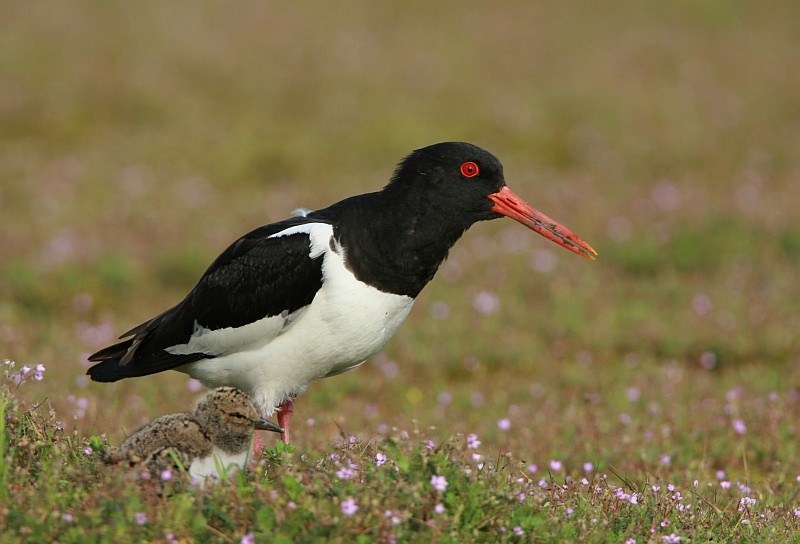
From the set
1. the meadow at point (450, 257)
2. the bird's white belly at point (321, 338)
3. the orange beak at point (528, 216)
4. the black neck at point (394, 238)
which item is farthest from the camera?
the orange beak at point (528, 216)

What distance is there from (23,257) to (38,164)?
362 centimetres

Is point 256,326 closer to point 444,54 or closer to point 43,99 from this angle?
point 43,99

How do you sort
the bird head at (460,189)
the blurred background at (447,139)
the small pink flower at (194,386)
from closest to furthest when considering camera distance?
the bird head at (460,189) → the small pink flower at (194,386) → the blurred background at (447,139)

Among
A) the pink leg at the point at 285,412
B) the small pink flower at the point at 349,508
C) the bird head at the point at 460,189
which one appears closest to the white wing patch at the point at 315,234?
the bird head at the point at 460,189

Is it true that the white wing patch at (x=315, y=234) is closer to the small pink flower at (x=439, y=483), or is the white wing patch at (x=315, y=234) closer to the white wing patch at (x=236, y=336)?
the white wing patch at (x=236, y=336)

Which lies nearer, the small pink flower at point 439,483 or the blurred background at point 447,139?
the small pink flower at point 439,483

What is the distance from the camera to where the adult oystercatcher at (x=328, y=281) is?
5473 mm

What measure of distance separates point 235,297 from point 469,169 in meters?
1.62

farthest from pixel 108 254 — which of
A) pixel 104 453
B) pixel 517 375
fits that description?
pixel 104 453

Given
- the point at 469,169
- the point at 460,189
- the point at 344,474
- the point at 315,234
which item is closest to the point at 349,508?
the point at 344,474

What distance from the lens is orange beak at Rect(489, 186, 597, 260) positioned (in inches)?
231

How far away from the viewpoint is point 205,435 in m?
4.54

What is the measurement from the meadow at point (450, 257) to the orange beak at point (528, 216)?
53.3 inches

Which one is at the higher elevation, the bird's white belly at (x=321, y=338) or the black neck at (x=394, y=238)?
the black neck at (x=394, y=238)
